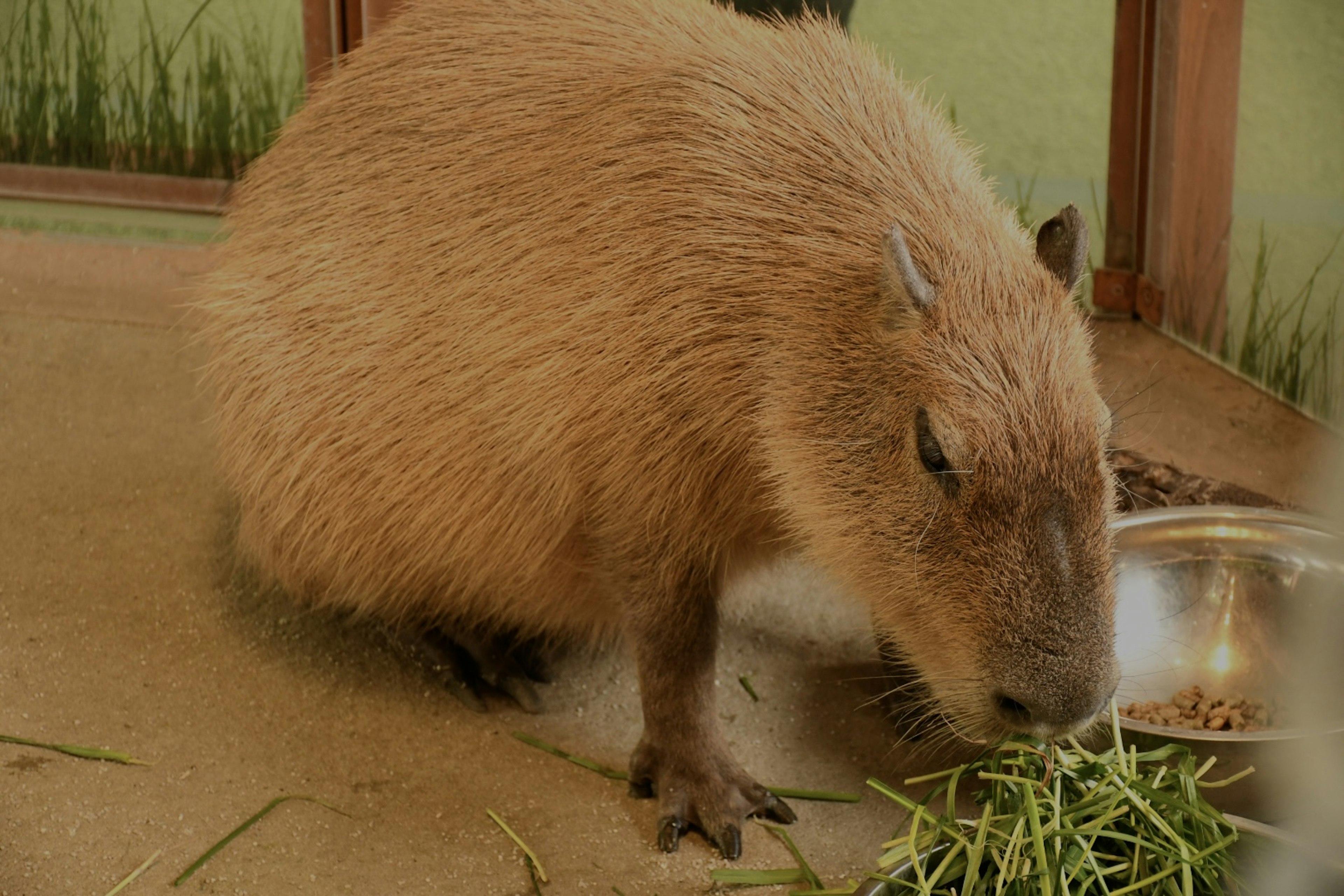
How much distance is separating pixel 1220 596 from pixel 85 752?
8.19 ft

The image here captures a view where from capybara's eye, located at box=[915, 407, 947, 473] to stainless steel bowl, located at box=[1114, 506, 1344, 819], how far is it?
870 millimetres

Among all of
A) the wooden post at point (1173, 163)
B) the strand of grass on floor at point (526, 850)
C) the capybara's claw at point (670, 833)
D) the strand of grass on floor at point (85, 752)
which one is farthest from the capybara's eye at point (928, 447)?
the wooden post at point (1173, 163)

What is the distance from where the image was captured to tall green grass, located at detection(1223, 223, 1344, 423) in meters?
3.70

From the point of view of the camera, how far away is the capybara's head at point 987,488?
2.11 meters

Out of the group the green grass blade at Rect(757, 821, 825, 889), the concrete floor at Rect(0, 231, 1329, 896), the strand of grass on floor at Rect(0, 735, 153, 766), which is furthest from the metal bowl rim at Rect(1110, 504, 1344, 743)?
the strand of grass on floor at Rect(0, 735, 153, 766)

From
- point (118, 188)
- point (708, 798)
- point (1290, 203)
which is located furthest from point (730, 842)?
point (118, 188)

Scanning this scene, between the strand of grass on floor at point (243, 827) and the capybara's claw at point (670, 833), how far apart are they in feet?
2.12

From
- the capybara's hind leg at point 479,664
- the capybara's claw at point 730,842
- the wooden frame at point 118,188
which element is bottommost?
the capybara's claw at point 730,842

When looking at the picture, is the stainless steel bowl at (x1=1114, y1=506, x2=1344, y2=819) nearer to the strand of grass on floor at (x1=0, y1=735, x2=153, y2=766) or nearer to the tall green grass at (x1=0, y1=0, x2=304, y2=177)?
the strand of grass on floor at (x1=0, y1=735, x2=153, y2=766)

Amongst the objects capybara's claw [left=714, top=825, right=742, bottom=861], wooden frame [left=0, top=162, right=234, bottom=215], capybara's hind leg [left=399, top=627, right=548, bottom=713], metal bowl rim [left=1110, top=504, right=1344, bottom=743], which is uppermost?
wooden frame [left=0, top=162, right=234, bottom=215]

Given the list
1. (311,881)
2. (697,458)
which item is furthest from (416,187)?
(311,881)

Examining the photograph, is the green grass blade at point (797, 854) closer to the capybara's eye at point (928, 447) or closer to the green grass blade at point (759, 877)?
the green grass blade at point (759, 877)

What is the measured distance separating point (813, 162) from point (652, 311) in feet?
1.35

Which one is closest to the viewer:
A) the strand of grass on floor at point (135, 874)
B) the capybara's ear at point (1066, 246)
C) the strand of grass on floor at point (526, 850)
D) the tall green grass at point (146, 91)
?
the capybara's ear at point (1066, 246)
